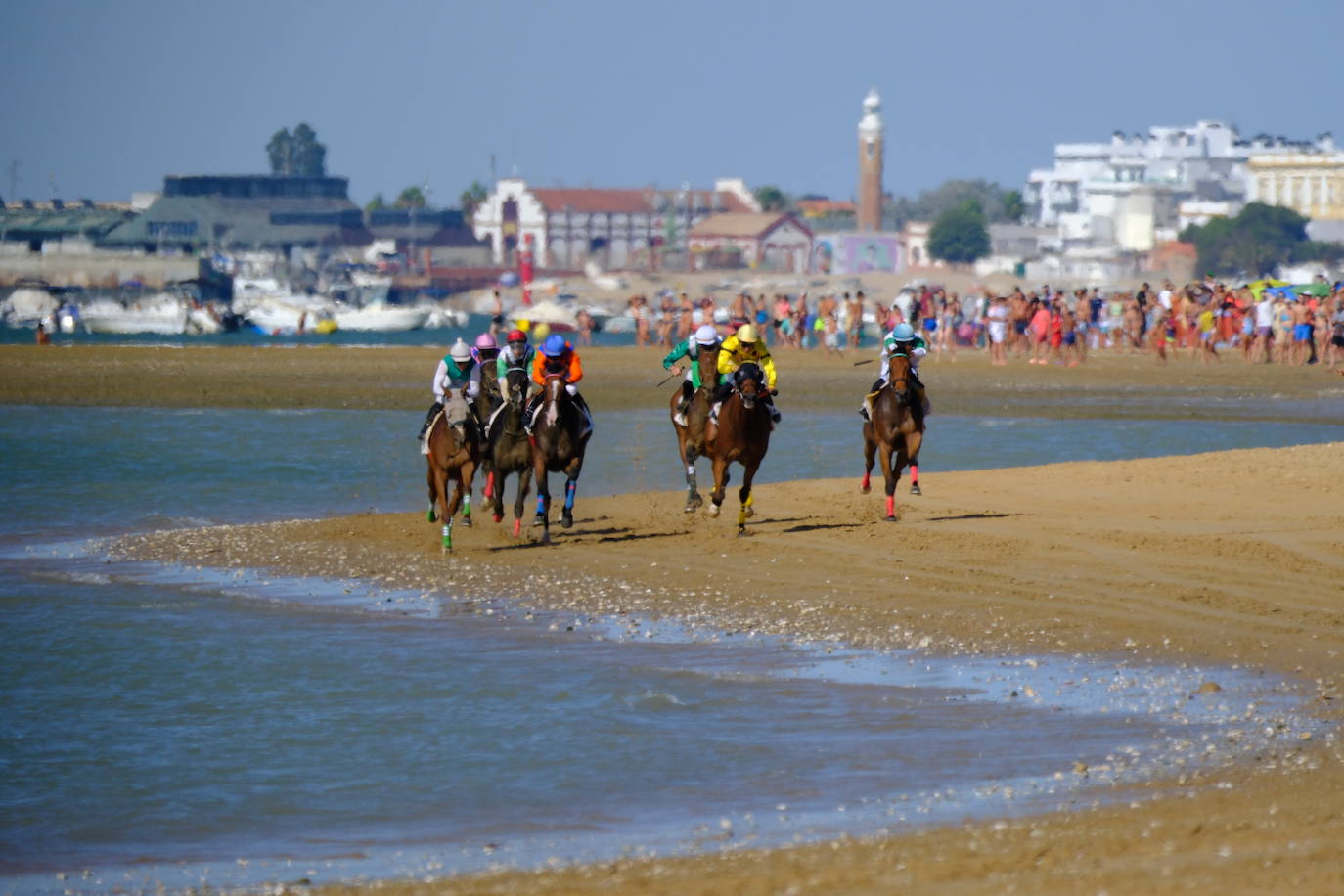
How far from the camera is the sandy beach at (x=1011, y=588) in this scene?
26.9 feet

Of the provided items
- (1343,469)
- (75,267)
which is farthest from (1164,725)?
(75,267)

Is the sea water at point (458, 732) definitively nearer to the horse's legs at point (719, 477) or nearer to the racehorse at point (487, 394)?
the racehorse at point (487, 394)

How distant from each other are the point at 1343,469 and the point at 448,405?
10881 millimetres

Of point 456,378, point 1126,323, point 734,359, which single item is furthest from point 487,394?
point 1126,323

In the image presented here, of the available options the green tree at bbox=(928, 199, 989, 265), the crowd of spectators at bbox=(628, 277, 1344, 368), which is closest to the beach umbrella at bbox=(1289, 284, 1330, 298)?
the crowd of spectators at bbox=(628, 277, 1344, 368)

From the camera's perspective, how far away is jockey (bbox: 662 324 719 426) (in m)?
17.9

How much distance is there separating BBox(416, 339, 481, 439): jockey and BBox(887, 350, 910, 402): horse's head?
3.80 meters

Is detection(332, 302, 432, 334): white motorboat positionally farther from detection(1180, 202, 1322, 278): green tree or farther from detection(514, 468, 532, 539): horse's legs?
detection(514, 468, 532, 539): horse's legs

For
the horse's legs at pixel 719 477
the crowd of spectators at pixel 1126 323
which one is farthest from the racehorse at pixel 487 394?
the crowd of spectators at pixel 1126 323

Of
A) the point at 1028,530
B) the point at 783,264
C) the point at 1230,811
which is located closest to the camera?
the point at 1230,811

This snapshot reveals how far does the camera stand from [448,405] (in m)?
17.0

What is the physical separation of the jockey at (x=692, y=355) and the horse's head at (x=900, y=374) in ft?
5.60

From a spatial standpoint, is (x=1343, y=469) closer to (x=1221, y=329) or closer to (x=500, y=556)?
(x=500, y=556)

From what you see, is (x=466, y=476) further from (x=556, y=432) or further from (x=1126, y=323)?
(x=1126, y=323)
